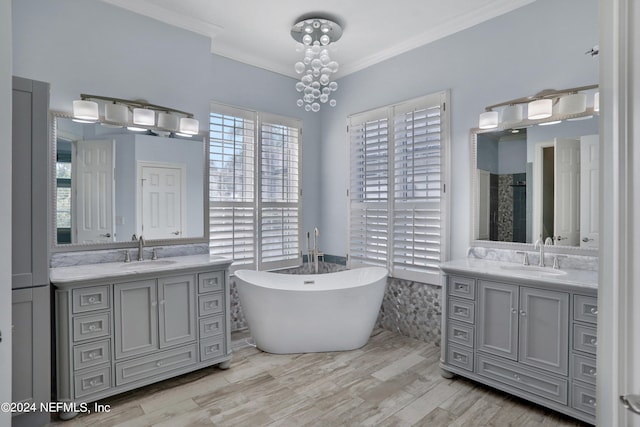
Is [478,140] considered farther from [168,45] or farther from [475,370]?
[168,45]

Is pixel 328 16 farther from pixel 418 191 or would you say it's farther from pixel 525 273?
pixel 525 273

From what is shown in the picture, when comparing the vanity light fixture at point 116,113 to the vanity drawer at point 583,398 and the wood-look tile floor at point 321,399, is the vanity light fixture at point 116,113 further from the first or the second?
the vanity drawer at point 583,398

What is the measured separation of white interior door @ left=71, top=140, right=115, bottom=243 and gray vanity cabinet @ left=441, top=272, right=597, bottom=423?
9.23 feet

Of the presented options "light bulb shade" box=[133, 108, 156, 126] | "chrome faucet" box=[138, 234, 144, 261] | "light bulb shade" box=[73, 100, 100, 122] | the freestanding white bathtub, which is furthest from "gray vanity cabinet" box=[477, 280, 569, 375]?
"light bulb shade" box=[73, 100, 100, 122]

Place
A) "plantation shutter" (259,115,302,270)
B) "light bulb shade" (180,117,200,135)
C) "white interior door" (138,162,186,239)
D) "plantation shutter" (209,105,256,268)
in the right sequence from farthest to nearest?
"plantation shutter" (259,115,302,270)
"plantation shutter" (209,105,256,268)
"light bulb shade" (180,117,200,135)
"white interior door" (138,162,186,239)

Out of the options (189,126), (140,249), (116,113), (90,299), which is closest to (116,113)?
(116,113)

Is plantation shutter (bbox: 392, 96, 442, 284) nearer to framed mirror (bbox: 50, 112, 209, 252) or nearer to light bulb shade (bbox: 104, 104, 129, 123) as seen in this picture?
framed mirror (bbox: 50, 112, 209, 252)

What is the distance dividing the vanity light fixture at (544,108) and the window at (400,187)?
1.61 ft

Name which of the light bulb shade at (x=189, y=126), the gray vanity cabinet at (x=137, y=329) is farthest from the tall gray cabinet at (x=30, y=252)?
the light bulb shade at (x=189, y=126)

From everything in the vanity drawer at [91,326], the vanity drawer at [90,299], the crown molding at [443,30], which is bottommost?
the vanity drawer at [91,326]

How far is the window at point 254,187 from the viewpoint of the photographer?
147 inches

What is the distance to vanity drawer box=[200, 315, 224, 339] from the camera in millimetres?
2885

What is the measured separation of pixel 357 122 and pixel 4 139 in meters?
3.48

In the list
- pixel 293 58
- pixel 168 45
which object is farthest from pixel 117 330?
pixel 293 58
